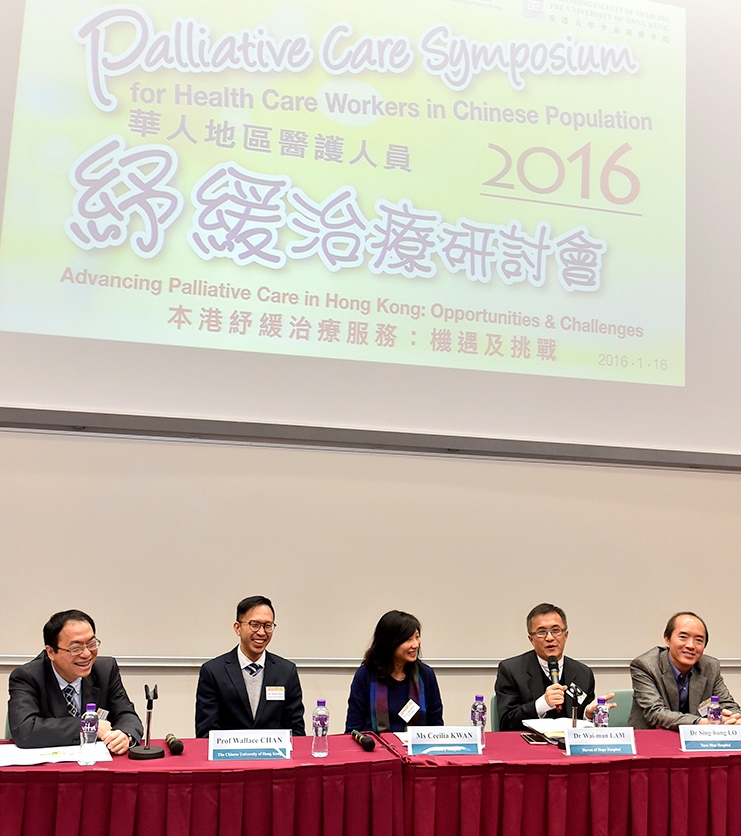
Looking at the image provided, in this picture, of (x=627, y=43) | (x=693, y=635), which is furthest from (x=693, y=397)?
(x=627, y=43)

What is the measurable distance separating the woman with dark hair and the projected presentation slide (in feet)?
4.57

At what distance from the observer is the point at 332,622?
4125 millimetres

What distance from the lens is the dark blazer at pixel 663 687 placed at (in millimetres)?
3377

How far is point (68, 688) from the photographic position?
287 centimetres

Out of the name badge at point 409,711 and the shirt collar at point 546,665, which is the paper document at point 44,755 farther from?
the shirt collar at point 546,665

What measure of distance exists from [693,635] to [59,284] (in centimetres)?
294

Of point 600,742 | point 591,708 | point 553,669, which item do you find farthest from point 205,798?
point 591,708

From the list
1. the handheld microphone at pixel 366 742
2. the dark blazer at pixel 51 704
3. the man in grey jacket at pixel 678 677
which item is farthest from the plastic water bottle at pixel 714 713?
the dark blazer at pixel 51 704

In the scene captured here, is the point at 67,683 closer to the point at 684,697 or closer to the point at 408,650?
the point at 408,650

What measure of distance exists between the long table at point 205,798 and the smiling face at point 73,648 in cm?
43

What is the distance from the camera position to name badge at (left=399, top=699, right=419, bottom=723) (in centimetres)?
313

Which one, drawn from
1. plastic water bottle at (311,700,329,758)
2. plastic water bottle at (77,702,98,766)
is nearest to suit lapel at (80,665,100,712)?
plastic water bottle at (77,702,98,766)

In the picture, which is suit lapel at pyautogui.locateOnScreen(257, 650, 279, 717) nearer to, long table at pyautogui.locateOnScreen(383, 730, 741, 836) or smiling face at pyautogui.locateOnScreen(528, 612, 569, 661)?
long table at pyautogui.locateOnScreen(383, 730, 741, 836)

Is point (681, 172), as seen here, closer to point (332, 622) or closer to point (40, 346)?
point (332, 622)
